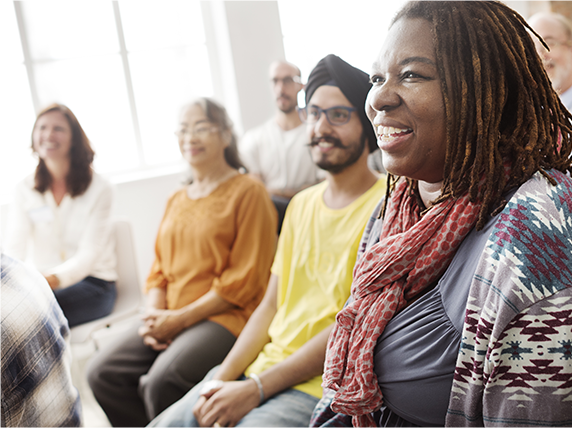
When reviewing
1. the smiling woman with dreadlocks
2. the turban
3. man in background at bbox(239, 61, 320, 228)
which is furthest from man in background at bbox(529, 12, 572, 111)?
the smiling woman with dreadlocks

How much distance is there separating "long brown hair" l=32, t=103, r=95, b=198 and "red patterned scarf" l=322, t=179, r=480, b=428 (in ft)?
6.96

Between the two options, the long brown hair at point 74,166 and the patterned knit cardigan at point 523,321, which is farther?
the long brown hair at point 74,166

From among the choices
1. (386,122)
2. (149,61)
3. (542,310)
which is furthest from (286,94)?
(542,310)

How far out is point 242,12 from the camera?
158 inches

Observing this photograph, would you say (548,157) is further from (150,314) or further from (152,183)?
(152,183)

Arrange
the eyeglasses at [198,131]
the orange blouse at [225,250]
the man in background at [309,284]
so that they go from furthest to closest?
the eyeglasses at [198,131], the orange blouse at [225,250], the man in background at [309,284]

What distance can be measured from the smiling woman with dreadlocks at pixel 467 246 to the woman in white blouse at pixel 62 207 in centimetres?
188

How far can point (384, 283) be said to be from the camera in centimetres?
90

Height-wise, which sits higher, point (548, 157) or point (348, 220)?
point (548, 157)

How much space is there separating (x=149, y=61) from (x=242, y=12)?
91cm

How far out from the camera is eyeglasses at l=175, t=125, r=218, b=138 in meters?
2.21

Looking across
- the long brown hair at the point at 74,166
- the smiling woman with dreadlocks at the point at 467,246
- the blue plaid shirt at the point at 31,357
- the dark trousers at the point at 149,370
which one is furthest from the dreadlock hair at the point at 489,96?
the long brown hair at the point at 74,166

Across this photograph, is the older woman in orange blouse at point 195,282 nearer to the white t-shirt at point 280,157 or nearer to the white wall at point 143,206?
the white t-shirt at point 280,157

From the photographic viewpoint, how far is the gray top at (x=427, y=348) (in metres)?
0.79
